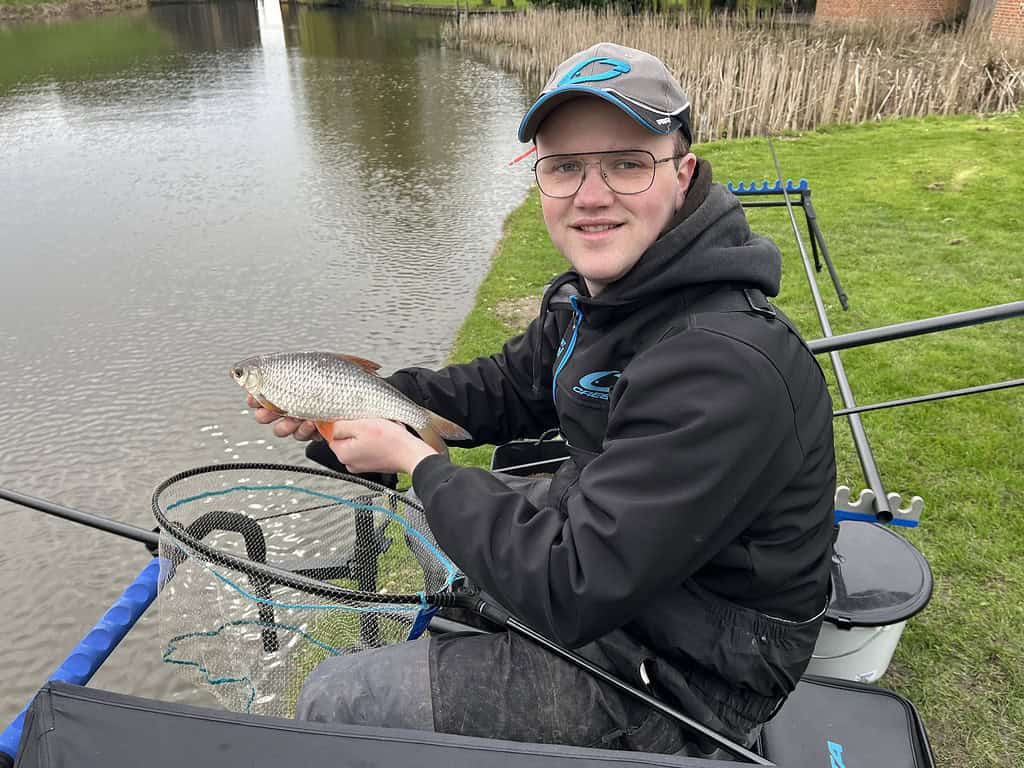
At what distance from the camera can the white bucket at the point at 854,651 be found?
2314mm

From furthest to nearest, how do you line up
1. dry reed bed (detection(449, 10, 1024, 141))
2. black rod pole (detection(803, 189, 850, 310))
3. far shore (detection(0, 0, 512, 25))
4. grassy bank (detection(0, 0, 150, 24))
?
far shore (detection(0, 0, 512, 25)), grassy bank (detection(0, 0, 150, 24)), dry reed bed (detection(449, 10, 1024, 141)), black rod pole (detection(803, 189, 850, 310))

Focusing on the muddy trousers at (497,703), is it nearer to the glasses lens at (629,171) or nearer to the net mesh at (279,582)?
the net mesh at (279,582)

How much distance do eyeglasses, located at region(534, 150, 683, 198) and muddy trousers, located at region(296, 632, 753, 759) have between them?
1008mm

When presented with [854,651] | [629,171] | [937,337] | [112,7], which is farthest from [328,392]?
[112,7]

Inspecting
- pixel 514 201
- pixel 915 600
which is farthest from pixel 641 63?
pixel 514 201

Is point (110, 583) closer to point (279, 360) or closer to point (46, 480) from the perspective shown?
point (46, 480)

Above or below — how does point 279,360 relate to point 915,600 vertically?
above

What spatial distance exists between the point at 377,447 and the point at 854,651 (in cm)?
163

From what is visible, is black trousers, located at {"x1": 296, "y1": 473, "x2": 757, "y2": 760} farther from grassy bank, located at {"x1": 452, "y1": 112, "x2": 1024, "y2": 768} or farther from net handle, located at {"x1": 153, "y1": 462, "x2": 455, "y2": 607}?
grassy bank, located at {"x1": 452, "y1": 112, "x2": 1024, "y2": 768}

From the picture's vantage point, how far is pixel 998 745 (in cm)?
240

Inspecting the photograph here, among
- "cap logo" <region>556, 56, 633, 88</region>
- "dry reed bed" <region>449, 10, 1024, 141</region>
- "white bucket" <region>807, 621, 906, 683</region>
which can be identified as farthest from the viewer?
"dry reed bed" <region>449, 10, 1024, 141</region>

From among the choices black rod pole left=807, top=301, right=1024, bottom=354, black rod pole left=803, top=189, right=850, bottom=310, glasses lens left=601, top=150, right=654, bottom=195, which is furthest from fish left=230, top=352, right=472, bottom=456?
black rod pole left=803, top=189, right=850, bottom=310

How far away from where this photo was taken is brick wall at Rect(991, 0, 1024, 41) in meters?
16.5

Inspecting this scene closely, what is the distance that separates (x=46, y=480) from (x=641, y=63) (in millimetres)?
4204
